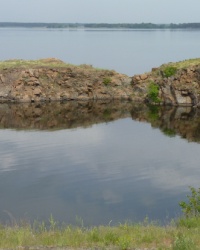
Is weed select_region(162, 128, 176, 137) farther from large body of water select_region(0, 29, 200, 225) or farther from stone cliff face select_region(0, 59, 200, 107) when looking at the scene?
stone cliff face select_region(0, 59, 200, 107)

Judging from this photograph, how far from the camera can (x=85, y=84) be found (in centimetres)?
7781

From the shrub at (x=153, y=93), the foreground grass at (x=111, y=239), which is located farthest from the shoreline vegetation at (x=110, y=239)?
the shrub at (x=153, y=93)

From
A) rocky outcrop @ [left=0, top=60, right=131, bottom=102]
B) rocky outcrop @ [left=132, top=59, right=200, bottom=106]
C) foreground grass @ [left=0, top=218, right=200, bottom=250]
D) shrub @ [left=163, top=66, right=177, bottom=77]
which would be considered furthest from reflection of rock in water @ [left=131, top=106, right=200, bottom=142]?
foreground grass @ [left=0, top=218, right=200, bottom=250]

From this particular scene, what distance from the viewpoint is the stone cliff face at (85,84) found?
7494 centimetres

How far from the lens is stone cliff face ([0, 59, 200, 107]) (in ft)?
246

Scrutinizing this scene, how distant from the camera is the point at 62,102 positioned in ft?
250

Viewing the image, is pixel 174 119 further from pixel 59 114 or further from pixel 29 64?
pixel 29 64

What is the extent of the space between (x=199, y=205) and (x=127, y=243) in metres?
7.46

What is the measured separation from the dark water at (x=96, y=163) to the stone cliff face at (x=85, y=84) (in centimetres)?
691

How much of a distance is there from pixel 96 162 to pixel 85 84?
39110mm

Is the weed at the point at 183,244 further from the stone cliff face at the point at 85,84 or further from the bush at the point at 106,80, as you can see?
the bush at the point at 106,80

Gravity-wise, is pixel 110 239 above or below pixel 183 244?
below

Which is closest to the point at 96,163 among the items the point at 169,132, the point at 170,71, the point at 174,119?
the point at 169,132

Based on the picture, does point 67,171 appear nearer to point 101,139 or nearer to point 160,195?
point 160,195
